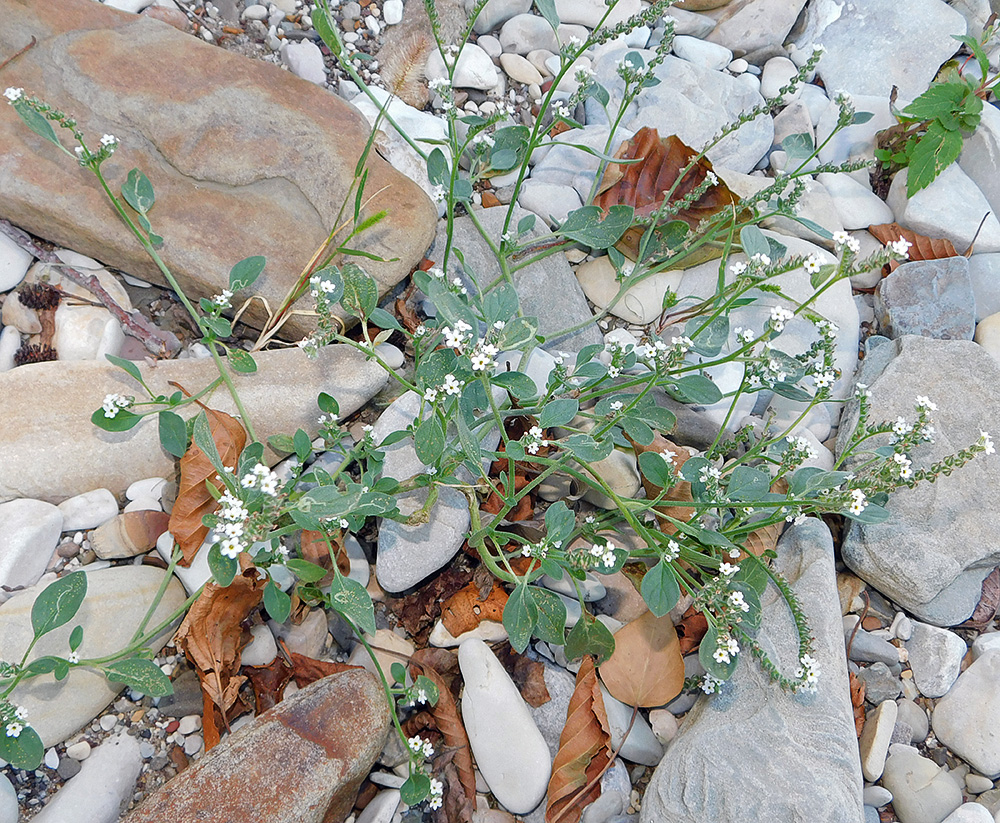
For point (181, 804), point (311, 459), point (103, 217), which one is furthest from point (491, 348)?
point (103, 217)

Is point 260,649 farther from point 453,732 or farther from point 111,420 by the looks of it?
point 111,420

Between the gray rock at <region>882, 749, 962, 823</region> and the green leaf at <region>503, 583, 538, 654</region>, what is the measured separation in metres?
1.19

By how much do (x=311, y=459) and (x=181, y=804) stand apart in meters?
1.02

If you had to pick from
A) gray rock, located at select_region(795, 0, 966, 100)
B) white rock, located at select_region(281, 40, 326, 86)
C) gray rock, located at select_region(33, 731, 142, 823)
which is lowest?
gray rock, located at select_region(33, 731, 142, 823)

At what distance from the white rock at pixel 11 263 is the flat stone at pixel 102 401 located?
421 mm

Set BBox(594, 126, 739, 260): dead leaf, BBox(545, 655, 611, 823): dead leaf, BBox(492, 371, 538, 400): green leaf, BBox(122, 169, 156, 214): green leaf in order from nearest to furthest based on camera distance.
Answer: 1. BBox(492, 371, 538, 400): green leaf
2. BBox(545, 655, 611, 823): dead leaf
3. BBox(122, 169, 156, 214): green leaf
4. BBox(594, 126, 739, 260): dead leaf

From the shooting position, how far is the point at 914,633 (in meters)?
2.46

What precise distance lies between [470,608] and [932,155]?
2528mm

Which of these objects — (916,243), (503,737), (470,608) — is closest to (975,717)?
(503,737)

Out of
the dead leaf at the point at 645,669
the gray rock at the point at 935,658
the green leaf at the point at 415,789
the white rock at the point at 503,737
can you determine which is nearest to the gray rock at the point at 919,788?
the gray rock at the point at 935,658

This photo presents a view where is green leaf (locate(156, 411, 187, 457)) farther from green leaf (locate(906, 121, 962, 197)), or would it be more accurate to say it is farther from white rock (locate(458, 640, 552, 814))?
green leaf (locate(906, 121, 962, 197))

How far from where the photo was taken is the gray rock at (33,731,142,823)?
1868 millimetres

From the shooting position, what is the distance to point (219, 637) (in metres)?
2.10

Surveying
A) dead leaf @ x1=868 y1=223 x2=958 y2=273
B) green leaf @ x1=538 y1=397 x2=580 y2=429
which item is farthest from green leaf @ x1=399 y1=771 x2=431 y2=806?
dead leaf @ x1=868 y1=223 x2=958 y2=273
